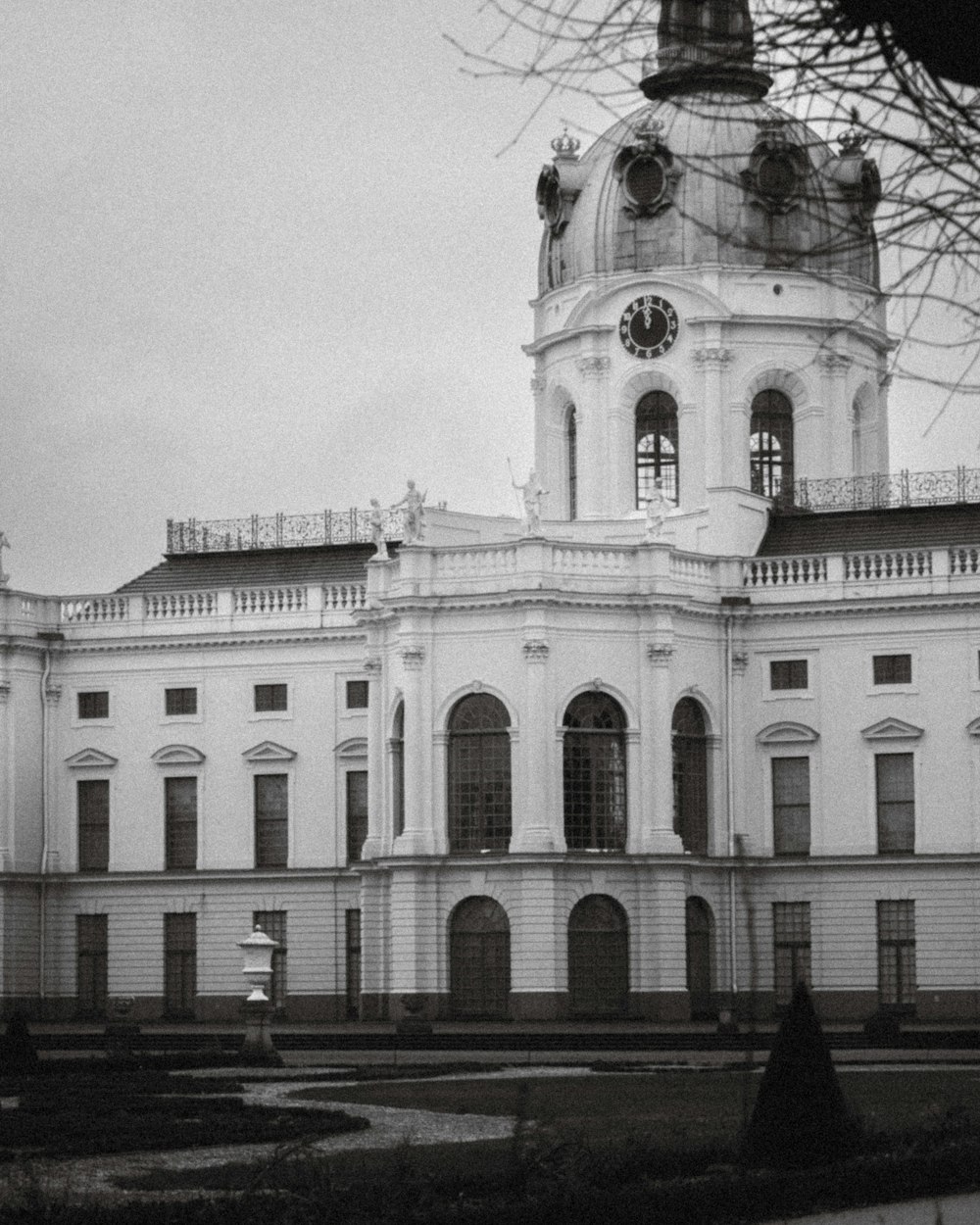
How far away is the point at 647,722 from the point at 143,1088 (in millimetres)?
31516

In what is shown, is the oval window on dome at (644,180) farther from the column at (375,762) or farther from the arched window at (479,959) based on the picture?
the arched window at (479,959)

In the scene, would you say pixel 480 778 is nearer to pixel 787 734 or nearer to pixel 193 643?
pixel 787 734

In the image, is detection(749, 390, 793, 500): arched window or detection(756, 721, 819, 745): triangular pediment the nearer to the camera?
detection(756, 721, 819, 745): triangular pediment

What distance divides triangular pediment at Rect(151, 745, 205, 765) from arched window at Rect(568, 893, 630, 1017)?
14.4m

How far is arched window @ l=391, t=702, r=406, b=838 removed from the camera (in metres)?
73.2

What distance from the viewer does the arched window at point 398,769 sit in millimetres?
73250

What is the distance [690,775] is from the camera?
73.9 meters

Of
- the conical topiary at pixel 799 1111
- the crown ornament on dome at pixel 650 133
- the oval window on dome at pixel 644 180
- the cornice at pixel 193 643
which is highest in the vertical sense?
the crown ornament on dome at pixel 650 133

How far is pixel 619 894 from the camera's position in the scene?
71.1 meters

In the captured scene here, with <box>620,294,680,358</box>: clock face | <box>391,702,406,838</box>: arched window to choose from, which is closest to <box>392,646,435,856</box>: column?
<box>391,702,406,838</box>: arched window

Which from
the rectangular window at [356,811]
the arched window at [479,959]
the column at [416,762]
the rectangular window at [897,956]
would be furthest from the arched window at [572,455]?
the rectangular window at [897,956]

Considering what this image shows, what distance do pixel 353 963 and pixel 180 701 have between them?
30.8 ft

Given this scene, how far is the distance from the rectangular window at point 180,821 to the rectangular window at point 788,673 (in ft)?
55.6

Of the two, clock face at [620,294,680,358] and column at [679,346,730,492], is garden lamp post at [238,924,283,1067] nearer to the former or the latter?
column at [679,346,730,492]
